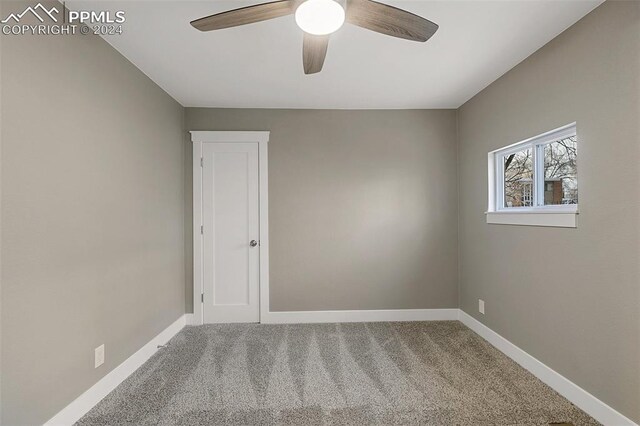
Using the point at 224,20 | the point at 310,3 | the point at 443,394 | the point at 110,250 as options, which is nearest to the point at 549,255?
the point at 443,394

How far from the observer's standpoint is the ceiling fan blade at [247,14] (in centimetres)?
146

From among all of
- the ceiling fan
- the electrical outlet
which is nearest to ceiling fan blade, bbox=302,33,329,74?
the ceiling fan

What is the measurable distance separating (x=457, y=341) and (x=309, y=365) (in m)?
1.47

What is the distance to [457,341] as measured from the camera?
3016 millimetres

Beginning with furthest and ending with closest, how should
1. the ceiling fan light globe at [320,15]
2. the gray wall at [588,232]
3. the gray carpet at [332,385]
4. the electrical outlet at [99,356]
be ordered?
the electrical outlet at [99,356], the gray carpet at [332,385], the gray wall at [588,232], the ceiling fan light globe at [320,15]

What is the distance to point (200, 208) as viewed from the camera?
354cm

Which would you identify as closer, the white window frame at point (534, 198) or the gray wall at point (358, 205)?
the white window frame at point (534, 198)

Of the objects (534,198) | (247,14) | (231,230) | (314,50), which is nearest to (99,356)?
(231,230)

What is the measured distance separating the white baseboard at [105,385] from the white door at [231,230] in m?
0.70

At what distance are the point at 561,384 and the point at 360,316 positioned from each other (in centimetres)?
188

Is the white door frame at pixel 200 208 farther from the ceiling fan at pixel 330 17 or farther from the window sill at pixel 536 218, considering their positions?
the window sill at pixel 536 218

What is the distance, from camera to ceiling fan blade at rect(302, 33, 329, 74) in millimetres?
1694

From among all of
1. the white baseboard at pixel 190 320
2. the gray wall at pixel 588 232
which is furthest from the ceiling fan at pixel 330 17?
the white baseboard at pixel 190 320

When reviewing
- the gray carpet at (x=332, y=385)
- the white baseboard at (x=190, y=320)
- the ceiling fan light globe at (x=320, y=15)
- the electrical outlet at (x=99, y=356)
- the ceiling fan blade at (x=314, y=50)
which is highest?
the ceiling fan blade at (x=314, y=50)
